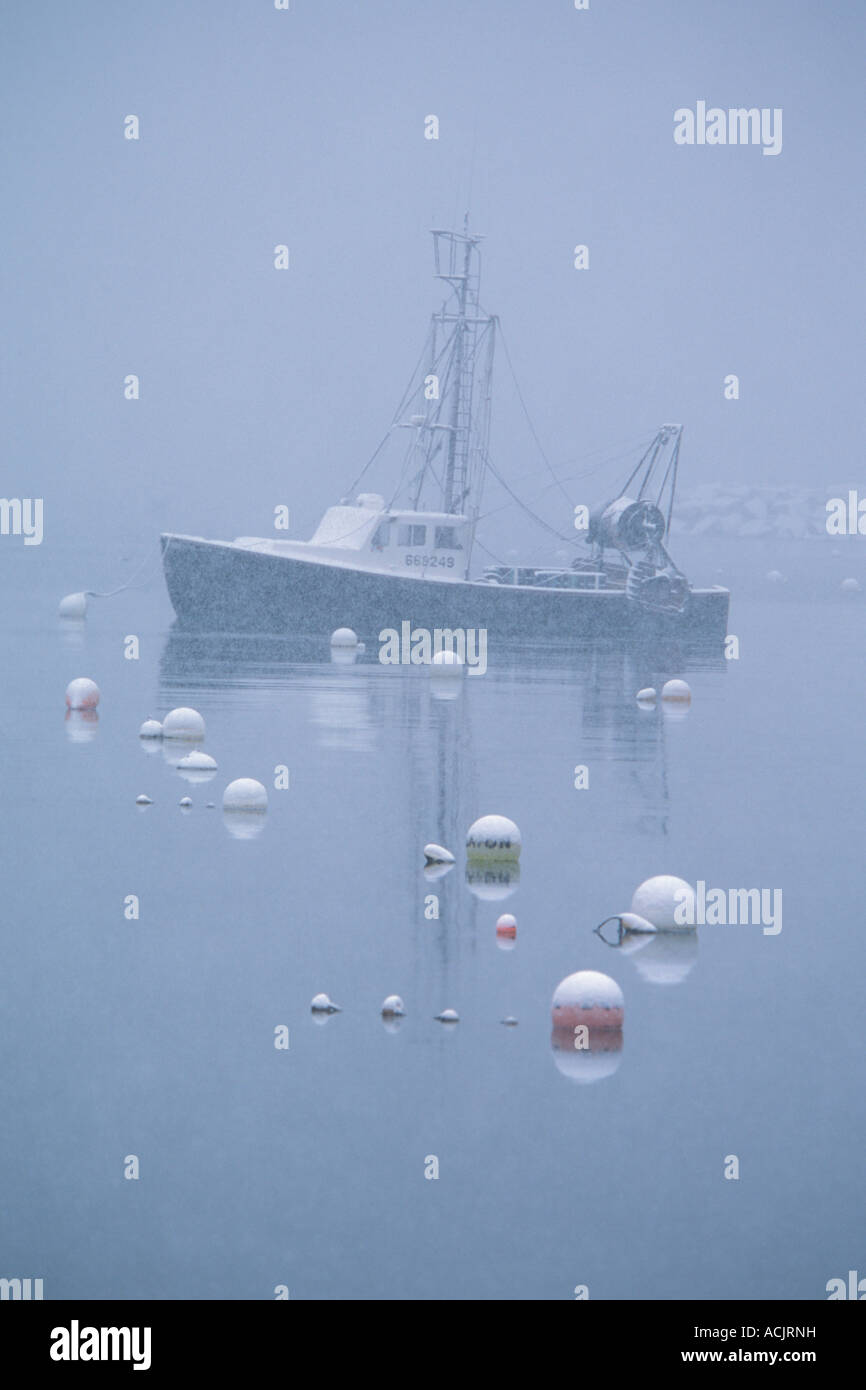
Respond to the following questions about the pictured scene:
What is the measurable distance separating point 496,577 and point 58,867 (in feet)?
100

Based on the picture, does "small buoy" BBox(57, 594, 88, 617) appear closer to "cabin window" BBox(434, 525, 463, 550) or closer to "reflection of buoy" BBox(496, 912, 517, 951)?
"cabin window" BBox(434, 525, 463, 550)

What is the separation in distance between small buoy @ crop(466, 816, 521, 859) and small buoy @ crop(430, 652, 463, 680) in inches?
639

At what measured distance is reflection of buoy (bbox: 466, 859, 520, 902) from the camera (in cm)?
1259

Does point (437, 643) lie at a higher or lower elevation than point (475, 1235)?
higher

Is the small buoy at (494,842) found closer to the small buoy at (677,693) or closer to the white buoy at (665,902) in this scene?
the white buoy at (665,902)

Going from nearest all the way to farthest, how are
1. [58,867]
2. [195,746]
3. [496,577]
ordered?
[58,867], [195,746], [496,577]

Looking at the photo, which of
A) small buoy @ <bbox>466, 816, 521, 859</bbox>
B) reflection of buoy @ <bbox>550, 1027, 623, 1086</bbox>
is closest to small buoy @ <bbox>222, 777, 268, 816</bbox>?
small buoy @ <bbox>466, 816, 521, 859</bbox>

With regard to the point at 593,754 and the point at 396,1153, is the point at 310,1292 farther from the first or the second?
the point at 593,754

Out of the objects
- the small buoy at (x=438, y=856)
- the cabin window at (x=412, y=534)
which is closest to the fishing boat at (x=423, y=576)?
the cabin window at (x=412, y=534)

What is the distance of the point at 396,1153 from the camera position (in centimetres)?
784

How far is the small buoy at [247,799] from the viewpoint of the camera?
15383 millimetres

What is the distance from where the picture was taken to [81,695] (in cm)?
2331

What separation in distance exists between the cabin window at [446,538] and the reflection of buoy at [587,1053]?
2934 centimetres
